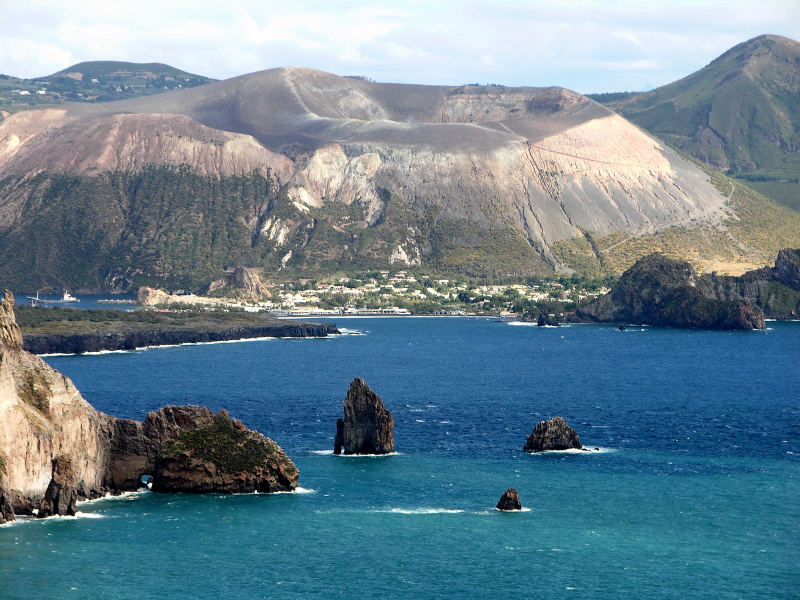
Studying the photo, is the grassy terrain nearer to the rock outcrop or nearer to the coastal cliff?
the coastal cliff

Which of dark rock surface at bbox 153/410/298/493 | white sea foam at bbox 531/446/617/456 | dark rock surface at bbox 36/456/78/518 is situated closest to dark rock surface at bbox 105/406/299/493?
dark rock surface at bbox 153/410/298/493

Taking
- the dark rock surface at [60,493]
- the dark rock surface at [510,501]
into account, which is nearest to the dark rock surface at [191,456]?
the dark rock surface at [60,493]

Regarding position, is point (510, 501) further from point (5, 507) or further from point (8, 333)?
point (8, 333)

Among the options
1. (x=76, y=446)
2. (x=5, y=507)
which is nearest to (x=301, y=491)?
(x=76, y=446)

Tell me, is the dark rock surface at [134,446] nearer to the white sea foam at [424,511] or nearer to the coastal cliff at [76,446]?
the coastal cliff at [76,446]

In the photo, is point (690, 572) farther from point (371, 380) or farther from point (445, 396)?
point (371, 380)

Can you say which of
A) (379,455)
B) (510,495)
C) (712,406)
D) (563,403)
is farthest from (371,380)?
(510,495)
